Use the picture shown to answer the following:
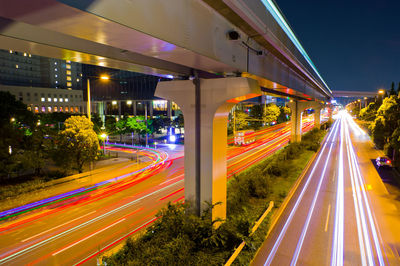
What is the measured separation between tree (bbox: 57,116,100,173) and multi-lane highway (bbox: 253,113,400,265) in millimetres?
14568

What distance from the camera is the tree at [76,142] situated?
18.1m

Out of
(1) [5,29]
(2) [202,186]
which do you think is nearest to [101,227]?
(2) [202,186]

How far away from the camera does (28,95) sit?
75.7 meters

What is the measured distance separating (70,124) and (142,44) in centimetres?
1682

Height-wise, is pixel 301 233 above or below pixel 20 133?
below

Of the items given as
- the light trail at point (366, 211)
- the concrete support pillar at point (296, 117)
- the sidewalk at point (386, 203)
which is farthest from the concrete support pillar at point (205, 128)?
the concrete support pillar at point (296, 117)

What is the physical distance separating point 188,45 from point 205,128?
3.56m

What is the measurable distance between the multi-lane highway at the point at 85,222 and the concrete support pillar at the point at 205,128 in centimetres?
384

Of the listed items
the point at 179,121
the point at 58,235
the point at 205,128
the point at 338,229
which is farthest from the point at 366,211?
the point at 179,121

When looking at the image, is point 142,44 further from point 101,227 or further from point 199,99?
point 101,227

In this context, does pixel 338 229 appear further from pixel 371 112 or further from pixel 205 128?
pixel 371 112

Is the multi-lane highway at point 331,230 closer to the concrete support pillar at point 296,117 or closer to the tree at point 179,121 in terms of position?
the concrete support pillar at point 296,117

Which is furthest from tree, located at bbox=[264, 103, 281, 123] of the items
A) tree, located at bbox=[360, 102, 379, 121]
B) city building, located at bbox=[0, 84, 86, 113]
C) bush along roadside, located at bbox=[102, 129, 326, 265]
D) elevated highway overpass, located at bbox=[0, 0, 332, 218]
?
city building, located at bbox=[0, 84, 86, 113]

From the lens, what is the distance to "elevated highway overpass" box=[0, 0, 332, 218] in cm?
314
